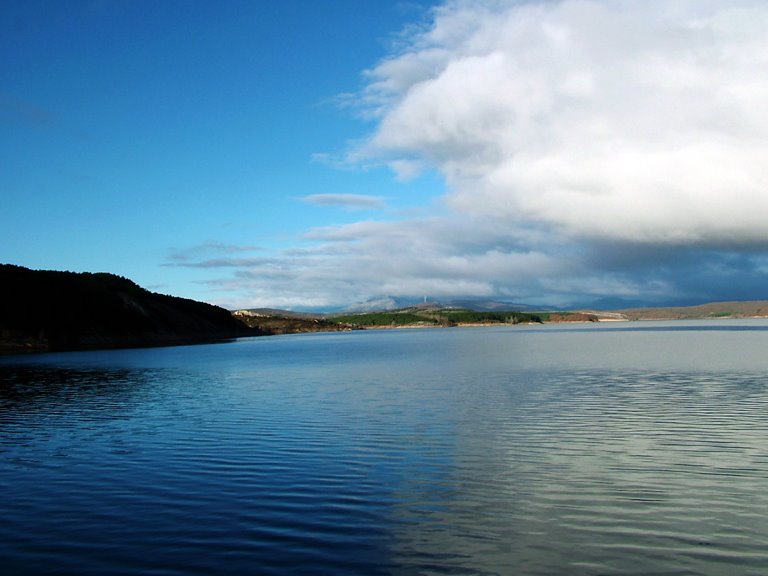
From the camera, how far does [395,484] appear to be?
21516mm

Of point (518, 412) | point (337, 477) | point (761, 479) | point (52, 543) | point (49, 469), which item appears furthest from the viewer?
point (518, 412)

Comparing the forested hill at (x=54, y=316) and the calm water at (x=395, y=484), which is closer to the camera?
the calm water at (x=395, y=484)

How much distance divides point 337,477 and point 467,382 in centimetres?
3523

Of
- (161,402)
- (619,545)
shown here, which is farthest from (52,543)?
(161,402)

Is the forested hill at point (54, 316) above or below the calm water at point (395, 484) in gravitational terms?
above

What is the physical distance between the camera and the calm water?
1492 cm

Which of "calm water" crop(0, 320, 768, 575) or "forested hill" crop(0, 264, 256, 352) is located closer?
"calm water" crop(0, 320, 768, 575)

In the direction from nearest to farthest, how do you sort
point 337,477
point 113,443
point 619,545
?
point 619,545, point 337,477, point 113,443

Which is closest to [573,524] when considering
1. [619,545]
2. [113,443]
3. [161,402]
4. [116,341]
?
[619,545]

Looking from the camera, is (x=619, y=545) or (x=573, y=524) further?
(x=573, y=524)

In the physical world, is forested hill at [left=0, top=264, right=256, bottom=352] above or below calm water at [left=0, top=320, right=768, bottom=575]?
above

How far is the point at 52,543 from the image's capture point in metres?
16.5

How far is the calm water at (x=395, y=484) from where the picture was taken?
587 inches

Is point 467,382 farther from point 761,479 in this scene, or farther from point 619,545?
point 619,545
